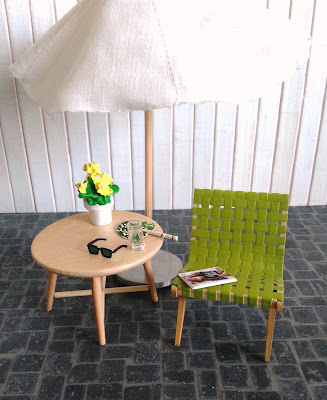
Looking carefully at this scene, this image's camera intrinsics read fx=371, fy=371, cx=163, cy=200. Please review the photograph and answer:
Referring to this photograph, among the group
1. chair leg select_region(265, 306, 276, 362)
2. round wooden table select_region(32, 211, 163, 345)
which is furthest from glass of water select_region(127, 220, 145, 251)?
chair leg select_region(265, 306, 276, 362)

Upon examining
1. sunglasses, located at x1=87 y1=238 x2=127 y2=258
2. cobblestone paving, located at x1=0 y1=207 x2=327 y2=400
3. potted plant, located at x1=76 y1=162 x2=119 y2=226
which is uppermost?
potted plant, located at x1=76 y1=162 x2=119 y2=226

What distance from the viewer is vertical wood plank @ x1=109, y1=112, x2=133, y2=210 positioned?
11.2 feet

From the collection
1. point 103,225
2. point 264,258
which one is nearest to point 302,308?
point 264,258

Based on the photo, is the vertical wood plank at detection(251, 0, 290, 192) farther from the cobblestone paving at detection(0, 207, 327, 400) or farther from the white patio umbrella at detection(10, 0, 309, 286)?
the white patio umbrella at detection(10, 0, 309, 286)

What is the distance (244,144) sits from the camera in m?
3.57

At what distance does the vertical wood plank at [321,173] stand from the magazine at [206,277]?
85.1 inches

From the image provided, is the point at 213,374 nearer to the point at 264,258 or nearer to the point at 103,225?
the point at 264,258

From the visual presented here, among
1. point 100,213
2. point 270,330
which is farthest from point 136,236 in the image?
point 270,330

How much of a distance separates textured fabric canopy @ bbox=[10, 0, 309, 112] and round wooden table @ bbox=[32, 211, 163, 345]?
2.50 feet

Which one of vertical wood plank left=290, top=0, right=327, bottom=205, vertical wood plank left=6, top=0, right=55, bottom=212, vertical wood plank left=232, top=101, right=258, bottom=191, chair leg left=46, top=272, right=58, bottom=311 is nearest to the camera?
chair leg left=46, top=272, right=58, bottom=311

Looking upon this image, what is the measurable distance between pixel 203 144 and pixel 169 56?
1930 millimetres

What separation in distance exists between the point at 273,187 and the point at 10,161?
8.55ft

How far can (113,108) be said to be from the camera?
5.72ft

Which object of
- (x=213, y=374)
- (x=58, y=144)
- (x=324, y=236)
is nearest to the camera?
(x=213, y=374)
